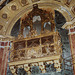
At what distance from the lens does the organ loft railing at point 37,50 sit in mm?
9844

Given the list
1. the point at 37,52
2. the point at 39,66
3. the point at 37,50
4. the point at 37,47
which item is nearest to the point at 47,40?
the point at 37,47

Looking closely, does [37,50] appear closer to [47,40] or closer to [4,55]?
[47,40]

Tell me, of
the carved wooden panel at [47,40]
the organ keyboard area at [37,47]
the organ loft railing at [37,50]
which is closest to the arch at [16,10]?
the organ loft railing at [37,50]

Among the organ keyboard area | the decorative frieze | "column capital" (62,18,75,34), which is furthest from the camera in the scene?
"column capital" (62,18,75,34)

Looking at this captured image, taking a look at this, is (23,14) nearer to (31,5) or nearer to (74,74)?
(31,5)

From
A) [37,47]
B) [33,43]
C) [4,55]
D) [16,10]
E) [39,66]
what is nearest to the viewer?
[39,66]

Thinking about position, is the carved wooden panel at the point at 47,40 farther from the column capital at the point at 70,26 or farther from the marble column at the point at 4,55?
the marble column at the point at 4,55

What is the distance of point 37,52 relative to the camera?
10336mm

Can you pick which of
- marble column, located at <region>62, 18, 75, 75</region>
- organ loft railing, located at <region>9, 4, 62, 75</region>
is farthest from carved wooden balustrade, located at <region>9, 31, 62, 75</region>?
marble column, located at <region>62, 18, 75, 75</region>

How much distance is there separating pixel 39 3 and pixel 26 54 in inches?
193

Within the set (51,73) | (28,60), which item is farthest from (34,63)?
(51,73)

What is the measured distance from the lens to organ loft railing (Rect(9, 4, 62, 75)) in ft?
32.3

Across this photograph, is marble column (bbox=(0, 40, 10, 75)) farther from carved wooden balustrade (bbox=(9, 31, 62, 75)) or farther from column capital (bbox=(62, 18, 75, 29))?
column capital (bbox=(62, 18, 75, 29))

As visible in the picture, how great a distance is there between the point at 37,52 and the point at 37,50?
0.15m
